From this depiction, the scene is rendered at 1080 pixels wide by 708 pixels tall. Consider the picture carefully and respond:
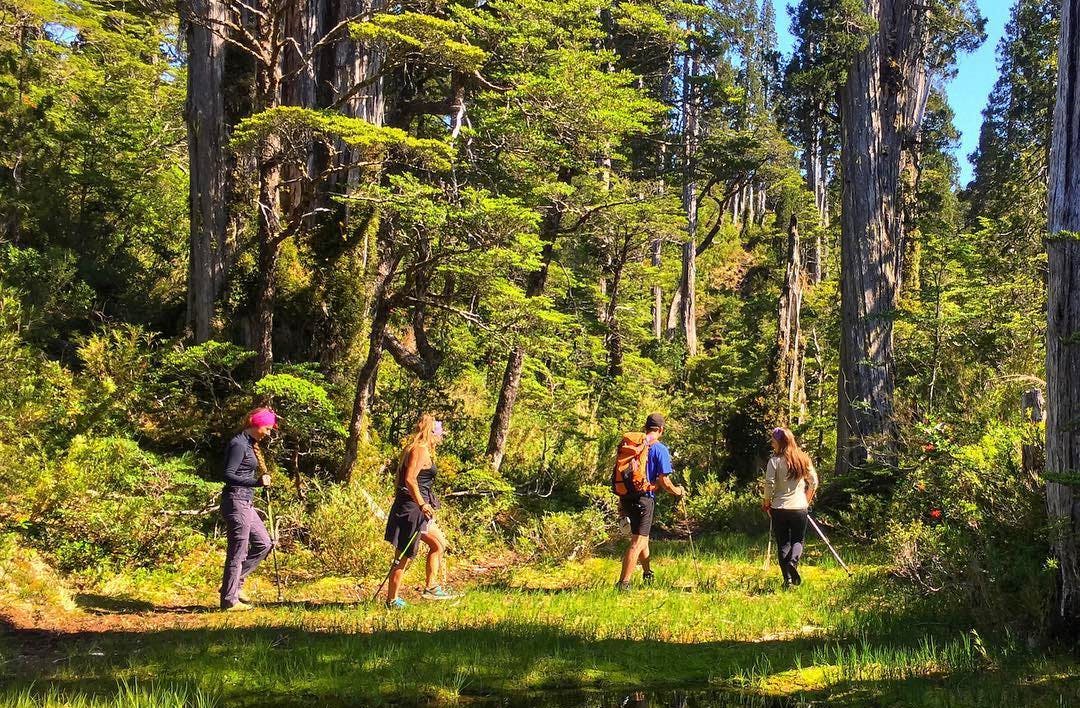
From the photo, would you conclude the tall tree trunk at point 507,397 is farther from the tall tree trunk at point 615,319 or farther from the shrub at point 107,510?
the shrub at point 107,510

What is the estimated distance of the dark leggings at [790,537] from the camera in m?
7.79

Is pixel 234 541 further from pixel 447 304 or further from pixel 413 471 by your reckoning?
pixel 447 304

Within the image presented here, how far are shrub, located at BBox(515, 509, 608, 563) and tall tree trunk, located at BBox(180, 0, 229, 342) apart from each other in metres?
5.53

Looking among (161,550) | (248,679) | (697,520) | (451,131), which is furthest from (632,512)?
(451,131)

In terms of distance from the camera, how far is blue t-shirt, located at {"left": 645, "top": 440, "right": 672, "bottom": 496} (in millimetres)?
8000

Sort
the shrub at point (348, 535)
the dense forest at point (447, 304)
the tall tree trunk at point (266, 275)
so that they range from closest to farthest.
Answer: the dense forest at point (447, 304)
the shrub at point (348, 535)
the tall tree trunk at point (266, 275)

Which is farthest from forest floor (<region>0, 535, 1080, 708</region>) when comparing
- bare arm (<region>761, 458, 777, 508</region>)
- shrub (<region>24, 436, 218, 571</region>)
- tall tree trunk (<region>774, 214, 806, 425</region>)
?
tall tree trunk (<region>774, 214, 806, 425</region>)

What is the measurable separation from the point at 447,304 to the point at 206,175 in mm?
4108

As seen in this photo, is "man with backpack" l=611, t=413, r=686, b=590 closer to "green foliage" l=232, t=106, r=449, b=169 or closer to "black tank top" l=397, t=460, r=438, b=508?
"black tank top" l=397, t=460, r=438, b=508

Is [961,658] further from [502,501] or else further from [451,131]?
[451,131]

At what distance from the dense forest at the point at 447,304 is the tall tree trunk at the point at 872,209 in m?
0.05

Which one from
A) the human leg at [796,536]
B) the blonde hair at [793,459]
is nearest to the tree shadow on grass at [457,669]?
the human leg at [796,536]

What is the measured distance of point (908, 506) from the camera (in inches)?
369

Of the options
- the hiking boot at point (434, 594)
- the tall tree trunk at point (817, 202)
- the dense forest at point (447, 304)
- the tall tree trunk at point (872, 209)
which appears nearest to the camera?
the hiking boot at point (434, 594)
